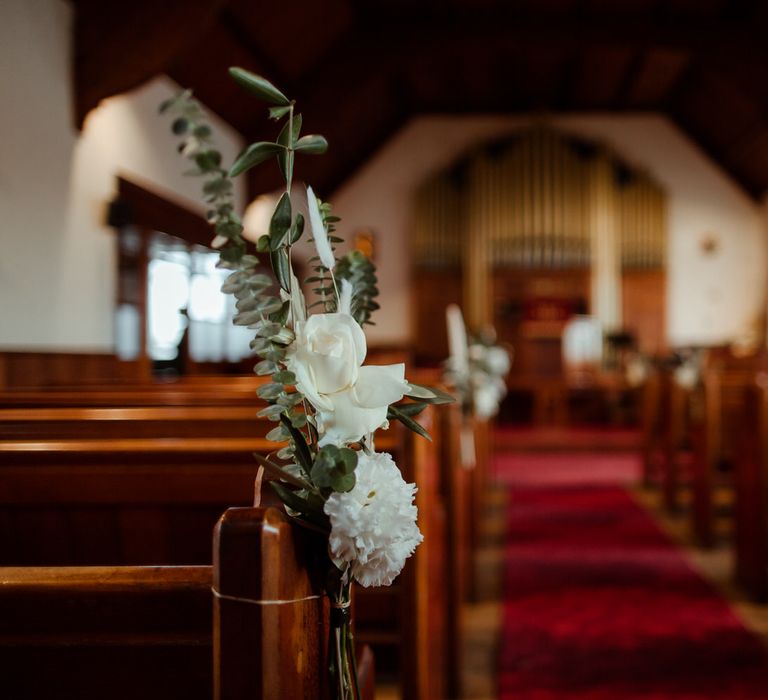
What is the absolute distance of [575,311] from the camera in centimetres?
1079

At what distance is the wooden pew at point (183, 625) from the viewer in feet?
2.06

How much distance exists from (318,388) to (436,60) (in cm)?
897

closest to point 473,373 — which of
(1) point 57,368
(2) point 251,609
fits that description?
(1) point 57,368

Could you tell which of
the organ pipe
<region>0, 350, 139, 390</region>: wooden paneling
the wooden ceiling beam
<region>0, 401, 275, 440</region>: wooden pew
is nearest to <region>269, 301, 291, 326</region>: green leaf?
<region>0, 401, 275, 440</region>: wooden pew

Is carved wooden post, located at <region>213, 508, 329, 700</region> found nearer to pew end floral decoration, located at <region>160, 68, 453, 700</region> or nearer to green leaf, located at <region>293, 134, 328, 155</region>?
pew end floral decoration, located at <region>160, 68, 453, 700</region>

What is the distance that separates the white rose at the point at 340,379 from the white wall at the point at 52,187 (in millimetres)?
3670

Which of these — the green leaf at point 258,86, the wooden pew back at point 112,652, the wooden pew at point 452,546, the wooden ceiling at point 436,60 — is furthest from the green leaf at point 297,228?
the wooden ceiling at point 436,60

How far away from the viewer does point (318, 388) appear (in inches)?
28.6

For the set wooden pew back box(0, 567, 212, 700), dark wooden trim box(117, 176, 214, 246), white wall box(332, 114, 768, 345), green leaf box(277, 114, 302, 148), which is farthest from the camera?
white wall box(332, 114, 768, 345)

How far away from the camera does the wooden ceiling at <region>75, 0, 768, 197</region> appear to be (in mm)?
4797

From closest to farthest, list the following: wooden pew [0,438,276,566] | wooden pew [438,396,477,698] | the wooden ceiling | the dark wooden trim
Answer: wooden pew [0,438,276,566], wooden pew [438,396,477,698], the wooden ceiling, the dark wooden trim

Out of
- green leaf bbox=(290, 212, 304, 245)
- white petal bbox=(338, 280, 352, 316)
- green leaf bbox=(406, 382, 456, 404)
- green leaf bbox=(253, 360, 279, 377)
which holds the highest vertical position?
green leaf bbox=(290, 212, 304, 245)

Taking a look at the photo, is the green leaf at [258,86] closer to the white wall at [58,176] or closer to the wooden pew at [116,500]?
the wooden pew at [116,500]

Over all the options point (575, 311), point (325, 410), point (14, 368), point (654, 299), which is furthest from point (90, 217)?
point (654, 299)
